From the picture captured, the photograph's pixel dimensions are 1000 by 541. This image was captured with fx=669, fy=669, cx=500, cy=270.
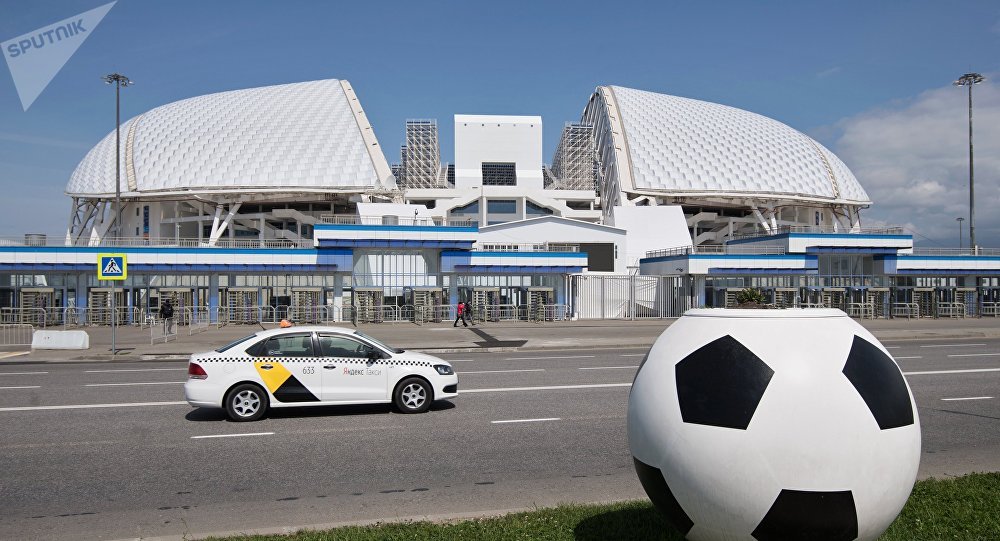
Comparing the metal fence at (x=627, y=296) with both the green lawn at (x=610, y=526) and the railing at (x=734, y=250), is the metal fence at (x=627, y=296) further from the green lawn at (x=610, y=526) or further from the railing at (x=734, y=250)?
the green lawn at (x=610, y=526)

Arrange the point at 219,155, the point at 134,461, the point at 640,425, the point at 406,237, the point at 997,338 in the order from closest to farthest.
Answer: the point at 640,425, the point at 134,461, the point at 997,338, the point at 406,237, the point at 219,155

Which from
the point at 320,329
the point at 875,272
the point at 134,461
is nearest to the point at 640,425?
the point at 134,461

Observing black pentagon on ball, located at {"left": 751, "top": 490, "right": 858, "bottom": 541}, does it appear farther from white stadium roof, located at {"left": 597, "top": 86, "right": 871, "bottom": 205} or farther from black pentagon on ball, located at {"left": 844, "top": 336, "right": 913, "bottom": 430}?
white stadium roof, located at {"left": 597, "top": 86, "right": 871, "bottom": 205}

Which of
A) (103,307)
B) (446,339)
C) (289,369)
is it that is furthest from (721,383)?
(103,307)

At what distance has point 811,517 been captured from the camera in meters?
3.75

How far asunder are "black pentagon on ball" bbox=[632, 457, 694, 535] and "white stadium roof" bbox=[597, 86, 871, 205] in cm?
5715

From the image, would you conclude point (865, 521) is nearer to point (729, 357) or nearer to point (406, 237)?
point (729, 357)

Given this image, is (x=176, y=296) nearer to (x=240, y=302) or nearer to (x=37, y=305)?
(x=240, y=302)

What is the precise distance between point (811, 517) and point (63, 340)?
2540 centimetres

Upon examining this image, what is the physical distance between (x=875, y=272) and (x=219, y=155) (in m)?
49.7

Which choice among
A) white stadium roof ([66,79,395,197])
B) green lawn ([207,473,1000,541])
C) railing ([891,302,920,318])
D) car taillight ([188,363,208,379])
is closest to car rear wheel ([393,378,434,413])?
car taillight ([188,363,208,379])

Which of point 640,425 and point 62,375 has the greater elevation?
point 640,425

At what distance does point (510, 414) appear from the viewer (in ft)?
35.7

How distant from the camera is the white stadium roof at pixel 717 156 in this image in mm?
60406
